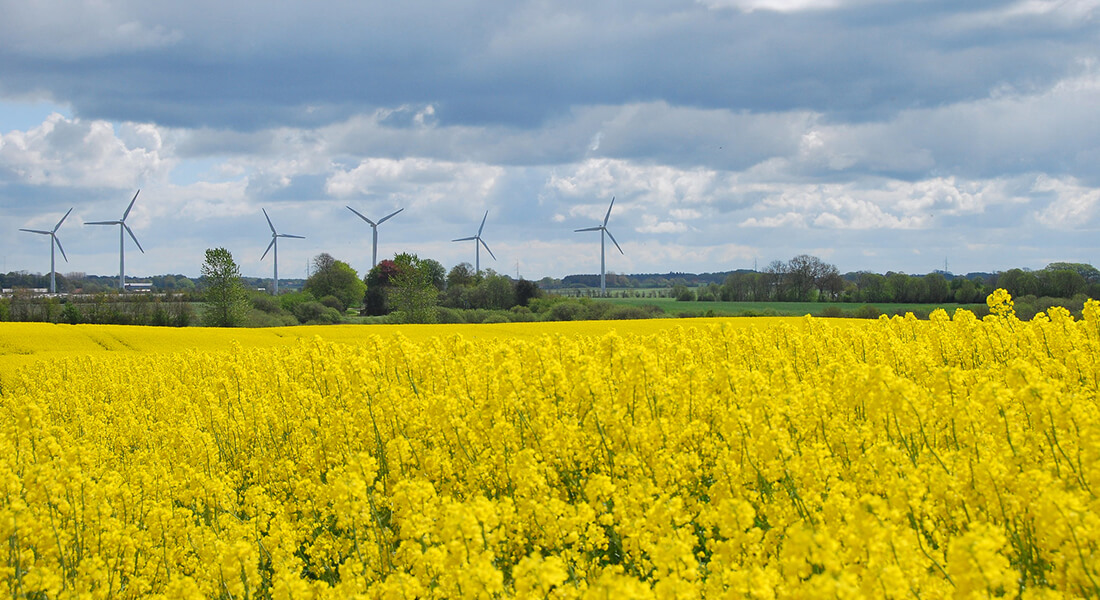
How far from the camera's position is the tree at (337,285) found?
270ft

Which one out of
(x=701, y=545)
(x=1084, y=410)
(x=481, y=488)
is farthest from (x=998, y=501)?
(x=481, y=488)

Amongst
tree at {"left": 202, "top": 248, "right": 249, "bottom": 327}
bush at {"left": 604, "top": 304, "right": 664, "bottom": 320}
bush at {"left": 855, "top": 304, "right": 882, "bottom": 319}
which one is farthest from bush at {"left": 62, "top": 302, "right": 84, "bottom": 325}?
bush at {"left": 855, "top": 304, "right": 882, "bottom": 319}

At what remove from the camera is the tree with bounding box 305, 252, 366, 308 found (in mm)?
82312

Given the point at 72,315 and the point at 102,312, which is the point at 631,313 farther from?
the point at 72,315

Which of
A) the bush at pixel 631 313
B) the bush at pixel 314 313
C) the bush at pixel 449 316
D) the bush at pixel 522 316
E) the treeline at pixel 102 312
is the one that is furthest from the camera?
the bush at pixel 314 313

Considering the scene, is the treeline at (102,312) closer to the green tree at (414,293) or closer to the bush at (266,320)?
the bush at (266,320)

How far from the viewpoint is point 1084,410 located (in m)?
4.80

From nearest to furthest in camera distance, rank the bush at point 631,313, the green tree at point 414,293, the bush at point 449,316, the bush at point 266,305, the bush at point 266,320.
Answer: the bush at point 266,320, the bush at point 631,313, the bush at point 449,316, the green tree at point 414,293, the bush at point 266,305

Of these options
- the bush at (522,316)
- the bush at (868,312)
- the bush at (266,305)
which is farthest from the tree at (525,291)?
the bush at (868,312)

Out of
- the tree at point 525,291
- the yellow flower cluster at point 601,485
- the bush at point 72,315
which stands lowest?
the yellow flower cluster at point 601,485

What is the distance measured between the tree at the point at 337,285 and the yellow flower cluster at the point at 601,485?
2906 inches

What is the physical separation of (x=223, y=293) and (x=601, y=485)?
49.3 metres

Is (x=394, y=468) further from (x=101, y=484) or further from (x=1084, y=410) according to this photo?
(x=1084, y=410)

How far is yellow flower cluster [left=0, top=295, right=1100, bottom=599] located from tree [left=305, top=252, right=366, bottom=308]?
73809 mm
